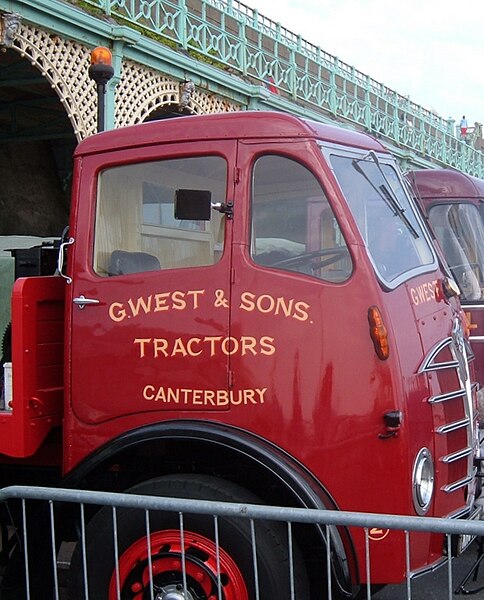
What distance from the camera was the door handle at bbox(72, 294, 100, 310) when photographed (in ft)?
12.2

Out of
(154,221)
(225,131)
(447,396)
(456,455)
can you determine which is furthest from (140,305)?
(456,455)

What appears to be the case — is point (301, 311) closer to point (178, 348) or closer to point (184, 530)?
point (178, 348)

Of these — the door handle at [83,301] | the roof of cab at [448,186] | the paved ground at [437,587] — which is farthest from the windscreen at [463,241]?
the door handle at [83,301]

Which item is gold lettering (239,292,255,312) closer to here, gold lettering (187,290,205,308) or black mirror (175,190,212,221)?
gold lettering (187,290,205,308)

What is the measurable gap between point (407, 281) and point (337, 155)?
2.14 feet

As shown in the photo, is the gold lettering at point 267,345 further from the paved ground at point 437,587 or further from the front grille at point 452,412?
the paved ground at point 437,587

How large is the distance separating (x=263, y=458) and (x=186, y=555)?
53 cm

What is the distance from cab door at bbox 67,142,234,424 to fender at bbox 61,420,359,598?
119 mm

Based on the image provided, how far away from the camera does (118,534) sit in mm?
3432

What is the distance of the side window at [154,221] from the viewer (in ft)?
11.8

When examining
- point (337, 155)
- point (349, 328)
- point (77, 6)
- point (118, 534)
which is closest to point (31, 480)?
point (118, 534)

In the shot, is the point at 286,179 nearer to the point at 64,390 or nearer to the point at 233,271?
the point at 233,271

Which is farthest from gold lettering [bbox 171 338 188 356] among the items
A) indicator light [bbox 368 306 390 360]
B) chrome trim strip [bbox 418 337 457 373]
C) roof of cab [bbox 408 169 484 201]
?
roof of cab [bbox 408 169 484 201]

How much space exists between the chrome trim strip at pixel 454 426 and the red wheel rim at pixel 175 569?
3.52ft
